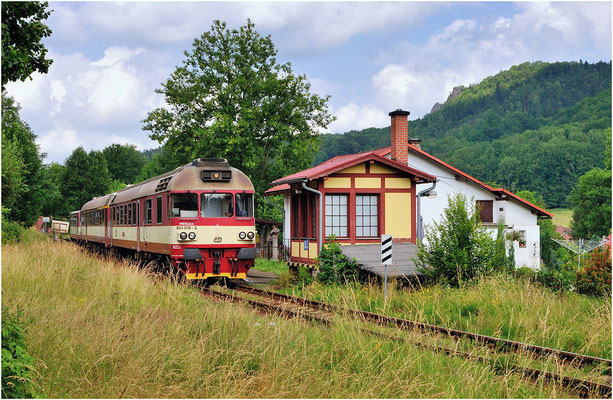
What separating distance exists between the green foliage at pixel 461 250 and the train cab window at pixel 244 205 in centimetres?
518

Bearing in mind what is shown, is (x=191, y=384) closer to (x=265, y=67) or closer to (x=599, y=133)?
(x=265, y=67)

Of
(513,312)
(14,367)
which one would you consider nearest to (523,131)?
(513,312)

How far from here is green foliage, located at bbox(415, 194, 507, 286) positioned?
15.7 m

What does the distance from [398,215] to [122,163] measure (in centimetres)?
8906

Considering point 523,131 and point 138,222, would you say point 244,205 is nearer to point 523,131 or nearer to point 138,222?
point 138,222

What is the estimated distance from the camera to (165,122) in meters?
41.4

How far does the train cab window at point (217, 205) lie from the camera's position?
17.8 m

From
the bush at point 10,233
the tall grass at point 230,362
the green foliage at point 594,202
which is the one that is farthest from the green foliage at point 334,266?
the green foliage at point 594,202

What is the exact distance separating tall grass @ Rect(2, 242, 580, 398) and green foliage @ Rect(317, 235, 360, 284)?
9087mm

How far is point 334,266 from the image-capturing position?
18.8 m

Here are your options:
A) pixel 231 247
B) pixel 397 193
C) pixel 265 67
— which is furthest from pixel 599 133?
pixel 231 247

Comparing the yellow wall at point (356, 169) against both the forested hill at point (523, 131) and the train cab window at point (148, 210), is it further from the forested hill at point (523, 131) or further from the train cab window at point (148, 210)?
the forested hill at point (523, 131)

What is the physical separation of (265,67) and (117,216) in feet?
62.8

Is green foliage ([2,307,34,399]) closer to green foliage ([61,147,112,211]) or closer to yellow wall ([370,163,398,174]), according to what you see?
yellow wall ([370,163,398,174])
